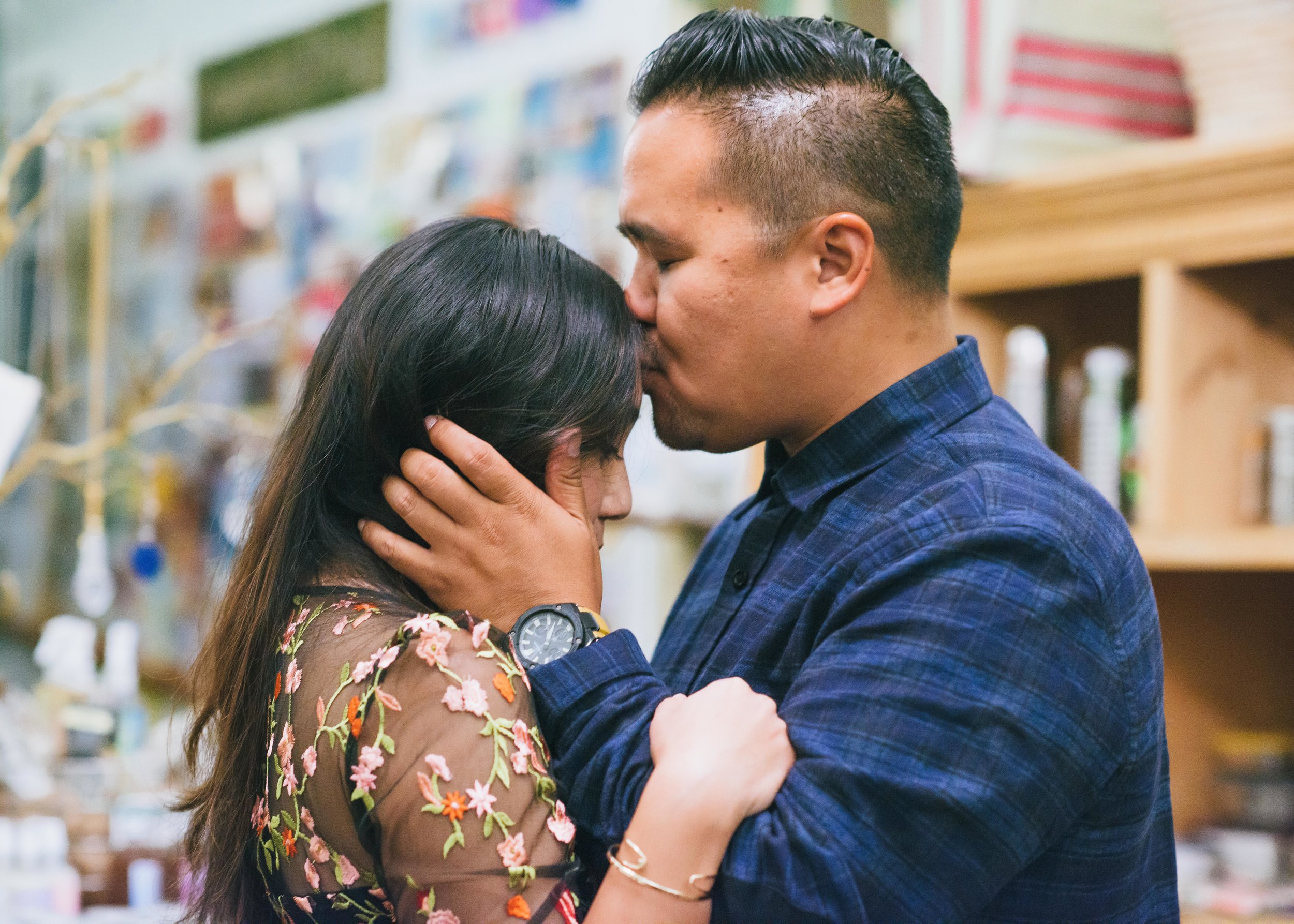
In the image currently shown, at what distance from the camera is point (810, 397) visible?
1303mm

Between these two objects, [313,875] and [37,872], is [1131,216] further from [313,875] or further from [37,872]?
[37,872]

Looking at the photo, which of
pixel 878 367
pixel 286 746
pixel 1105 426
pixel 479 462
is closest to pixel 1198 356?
pixel 1105 426

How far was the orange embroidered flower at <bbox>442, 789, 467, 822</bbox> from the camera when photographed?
0.99 metres

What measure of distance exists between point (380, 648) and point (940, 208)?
27.7 inches

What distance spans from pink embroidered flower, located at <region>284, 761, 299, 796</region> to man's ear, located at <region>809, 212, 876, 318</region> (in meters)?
0.64

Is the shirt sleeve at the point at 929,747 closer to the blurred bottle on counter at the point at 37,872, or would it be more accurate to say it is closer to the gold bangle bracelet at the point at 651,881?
the gold bangle bracelet at the point at 651,881

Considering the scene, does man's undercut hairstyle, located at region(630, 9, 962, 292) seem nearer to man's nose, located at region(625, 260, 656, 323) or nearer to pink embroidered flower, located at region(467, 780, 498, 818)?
man's nose, located at region(625, 260, 656, 323)

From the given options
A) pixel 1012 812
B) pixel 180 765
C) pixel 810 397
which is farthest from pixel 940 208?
pixel 180 765

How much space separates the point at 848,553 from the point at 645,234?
0.38 m

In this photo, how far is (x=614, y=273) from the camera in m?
2.52

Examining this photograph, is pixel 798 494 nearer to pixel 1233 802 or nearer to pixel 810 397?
pixel 810 397

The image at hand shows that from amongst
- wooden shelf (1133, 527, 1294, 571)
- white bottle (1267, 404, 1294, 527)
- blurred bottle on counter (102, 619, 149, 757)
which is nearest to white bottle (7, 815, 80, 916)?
blurred bottle on counter (102, 619, 149, 757)

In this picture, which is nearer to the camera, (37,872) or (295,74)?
(37,872)

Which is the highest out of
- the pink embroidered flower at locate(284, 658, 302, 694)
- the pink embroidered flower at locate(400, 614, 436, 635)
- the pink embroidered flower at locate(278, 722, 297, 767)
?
the pink embroidered flower at locate(400, 614, 436, 635)
